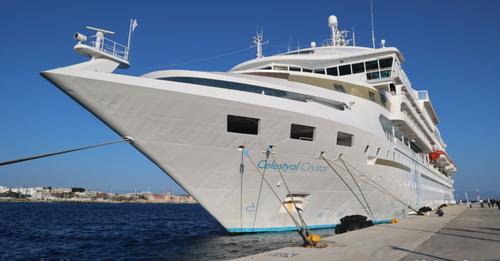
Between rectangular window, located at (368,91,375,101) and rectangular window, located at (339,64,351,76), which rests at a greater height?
rectangular window, located at (339,64,351,76)

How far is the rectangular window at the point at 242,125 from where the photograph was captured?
12.1 metres

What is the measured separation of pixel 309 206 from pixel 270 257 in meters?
7.61

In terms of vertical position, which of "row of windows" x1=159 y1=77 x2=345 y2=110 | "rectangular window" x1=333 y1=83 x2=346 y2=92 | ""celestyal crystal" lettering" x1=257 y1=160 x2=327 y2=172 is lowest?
""celestyal crystal" lettering" x1=257 y1=160 x2=327 y2=172

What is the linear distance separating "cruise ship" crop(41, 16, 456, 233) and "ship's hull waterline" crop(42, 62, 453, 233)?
1.4 inches

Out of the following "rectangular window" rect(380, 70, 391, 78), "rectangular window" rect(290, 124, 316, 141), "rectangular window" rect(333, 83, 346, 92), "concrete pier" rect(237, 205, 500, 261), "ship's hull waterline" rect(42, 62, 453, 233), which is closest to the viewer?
"concrete pier" rect(237, 205, 500, 261)

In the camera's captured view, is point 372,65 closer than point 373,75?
No

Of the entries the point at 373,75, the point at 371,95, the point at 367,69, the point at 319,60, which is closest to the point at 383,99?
the point at 373,75

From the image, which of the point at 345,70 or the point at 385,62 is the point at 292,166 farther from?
the point at 385,62

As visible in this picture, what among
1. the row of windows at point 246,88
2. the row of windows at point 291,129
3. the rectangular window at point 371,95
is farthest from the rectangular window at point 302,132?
the rectangular window at point 371,95

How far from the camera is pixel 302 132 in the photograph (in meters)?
13.7

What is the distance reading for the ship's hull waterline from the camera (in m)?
10.6

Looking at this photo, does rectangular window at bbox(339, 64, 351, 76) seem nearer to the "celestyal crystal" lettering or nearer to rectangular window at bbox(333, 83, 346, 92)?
rectangular window at bbox(333, 83, 346, 92)

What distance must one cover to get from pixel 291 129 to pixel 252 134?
173 cm

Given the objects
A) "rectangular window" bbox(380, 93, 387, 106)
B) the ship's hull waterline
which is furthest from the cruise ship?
"rectangular window" bbox(380, 93, 387, 106)
